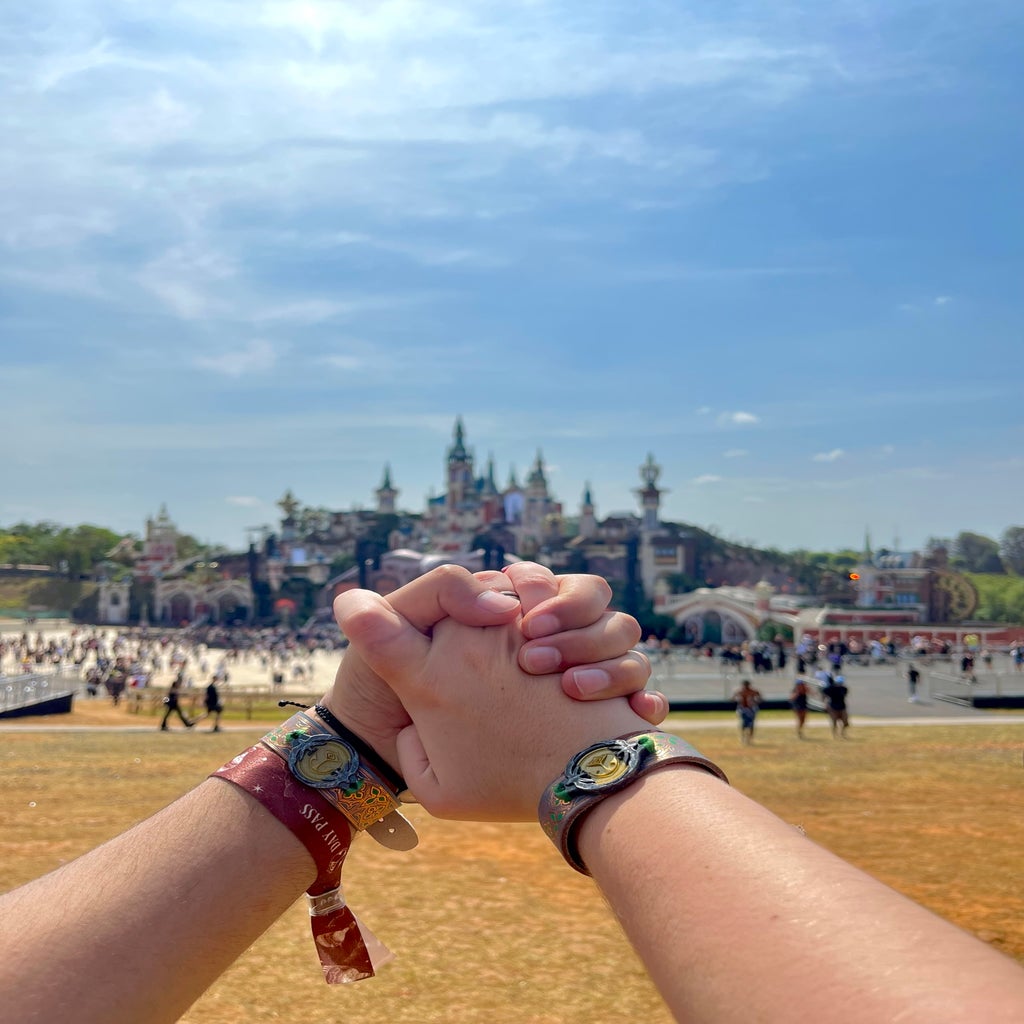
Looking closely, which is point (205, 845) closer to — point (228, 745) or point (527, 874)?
point (527, 874)

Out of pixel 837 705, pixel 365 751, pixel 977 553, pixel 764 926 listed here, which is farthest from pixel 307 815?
pixel 977 553

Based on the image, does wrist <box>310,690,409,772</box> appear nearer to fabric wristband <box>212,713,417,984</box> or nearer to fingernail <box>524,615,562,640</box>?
fabric wristband <box>212,713,417,984</box>

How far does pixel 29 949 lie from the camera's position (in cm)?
137

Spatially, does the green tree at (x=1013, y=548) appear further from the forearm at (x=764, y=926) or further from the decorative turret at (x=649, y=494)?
the forearm at (x=764, y=926)

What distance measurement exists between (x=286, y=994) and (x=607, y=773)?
335cm

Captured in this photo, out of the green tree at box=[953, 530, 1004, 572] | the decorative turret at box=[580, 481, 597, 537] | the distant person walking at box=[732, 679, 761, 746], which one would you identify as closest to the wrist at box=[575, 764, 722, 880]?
the distant person walking at box=[732, 679, 761, 746]

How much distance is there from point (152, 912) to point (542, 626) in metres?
0.77

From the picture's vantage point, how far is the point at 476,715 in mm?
1597

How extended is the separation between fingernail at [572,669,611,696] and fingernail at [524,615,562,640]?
96 mm

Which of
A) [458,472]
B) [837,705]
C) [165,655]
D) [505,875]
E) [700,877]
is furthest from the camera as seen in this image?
[458,472]

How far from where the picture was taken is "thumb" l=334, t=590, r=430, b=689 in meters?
1.68

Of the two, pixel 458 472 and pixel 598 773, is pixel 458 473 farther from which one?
pixel 598 773

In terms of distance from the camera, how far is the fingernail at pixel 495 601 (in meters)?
1.65

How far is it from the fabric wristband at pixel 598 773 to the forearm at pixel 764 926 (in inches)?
1.2
